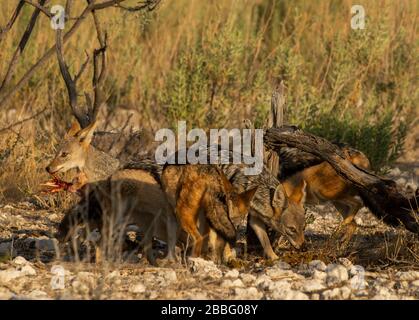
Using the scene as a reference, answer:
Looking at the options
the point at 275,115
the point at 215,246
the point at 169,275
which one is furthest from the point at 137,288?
the point at 275,115

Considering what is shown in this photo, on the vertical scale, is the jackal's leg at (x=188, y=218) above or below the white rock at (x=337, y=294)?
above

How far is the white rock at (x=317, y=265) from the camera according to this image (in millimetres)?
7220

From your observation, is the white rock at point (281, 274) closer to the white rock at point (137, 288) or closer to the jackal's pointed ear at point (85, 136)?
the white rock at point (137, 288)

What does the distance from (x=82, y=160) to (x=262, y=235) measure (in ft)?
5.84

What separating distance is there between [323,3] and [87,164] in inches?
320

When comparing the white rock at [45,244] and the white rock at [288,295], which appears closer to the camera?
the white rock at [288,295]

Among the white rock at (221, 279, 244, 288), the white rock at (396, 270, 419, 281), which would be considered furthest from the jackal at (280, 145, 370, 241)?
the white rock at (221, 279, 244, 288)

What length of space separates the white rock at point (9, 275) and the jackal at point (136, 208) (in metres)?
1.16

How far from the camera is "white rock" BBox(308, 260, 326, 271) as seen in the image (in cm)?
722

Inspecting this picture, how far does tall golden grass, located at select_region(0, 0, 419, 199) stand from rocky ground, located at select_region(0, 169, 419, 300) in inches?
123

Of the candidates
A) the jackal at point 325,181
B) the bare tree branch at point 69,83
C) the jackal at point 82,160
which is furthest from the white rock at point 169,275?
the bare tree branch at point 69,83

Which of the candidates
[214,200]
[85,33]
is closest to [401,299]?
[214,200]

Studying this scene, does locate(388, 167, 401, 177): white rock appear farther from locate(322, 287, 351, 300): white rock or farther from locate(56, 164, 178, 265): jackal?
locate(322, 287, 351, 300): white rock
